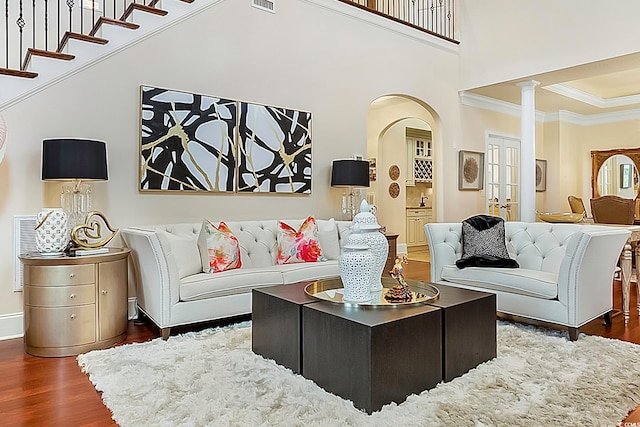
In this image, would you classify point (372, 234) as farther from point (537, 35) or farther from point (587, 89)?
point (587, 89)

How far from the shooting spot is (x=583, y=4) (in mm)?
5406

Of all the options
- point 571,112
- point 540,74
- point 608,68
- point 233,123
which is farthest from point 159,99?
point 571,112

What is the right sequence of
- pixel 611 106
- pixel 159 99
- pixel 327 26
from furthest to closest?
1. pixel 611 106
2. pixel 327 26
3. pixel 159 99

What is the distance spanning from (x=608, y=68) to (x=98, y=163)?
5.85 m

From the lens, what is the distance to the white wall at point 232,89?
3.52 meters

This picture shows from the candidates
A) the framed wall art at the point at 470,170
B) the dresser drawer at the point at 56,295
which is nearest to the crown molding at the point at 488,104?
the framed wall art at the point at 470,170

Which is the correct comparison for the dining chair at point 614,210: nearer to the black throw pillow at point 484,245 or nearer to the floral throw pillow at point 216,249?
the black throw pillow at point 484,245

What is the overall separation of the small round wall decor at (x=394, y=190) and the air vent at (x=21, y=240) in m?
6.45

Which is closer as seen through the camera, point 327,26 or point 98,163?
point 98,163

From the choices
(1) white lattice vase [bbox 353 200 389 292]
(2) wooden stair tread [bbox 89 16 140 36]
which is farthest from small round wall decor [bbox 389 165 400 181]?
(1) white lattice vase [bbox 353 200 389 292]

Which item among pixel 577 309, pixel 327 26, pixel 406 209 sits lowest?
pixel 577 309

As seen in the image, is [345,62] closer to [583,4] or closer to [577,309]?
[583,4]

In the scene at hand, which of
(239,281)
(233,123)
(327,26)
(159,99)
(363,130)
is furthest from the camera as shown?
(363,130)

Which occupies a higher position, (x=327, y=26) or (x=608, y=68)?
(x=327, y=26)
